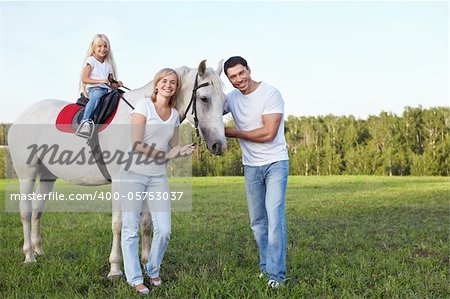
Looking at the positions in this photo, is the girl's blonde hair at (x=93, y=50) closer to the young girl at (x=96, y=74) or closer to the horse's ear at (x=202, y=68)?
the young girl at (x=96, y=74)

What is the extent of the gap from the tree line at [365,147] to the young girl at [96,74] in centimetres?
3100

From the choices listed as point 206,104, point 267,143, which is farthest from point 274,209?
point 206,104

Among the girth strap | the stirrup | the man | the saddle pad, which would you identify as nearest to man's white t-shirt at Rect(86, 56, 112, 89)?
the saddle pad

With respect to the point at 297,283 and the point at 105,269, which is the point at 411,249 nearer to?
the point at 297,283

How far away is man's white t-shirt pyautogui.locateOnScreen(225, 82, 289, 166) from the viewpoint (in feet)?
15.1

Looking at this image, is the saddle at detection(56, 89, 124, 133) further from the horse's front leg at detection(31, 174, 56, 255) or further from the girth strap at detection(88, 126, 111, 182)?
the horse's front leg at detection(31, 174, 56, 255)

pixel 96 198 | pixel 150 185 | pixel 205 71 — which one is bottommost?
pixel 96 198

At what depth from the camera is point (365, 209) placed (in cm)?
1208

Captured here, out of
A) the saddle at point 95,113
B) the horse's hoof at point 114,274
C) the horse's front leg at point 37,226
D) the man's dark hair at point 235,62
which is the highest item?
the man's dark hair at point 235,62

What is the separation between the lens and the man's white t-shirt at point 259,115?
459 cm

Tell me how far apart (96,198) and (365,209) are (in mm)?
9362

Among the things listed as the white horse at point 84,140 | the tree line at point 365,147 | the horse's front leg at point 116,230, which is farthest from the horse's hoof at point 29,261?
the tree line at point 365,147


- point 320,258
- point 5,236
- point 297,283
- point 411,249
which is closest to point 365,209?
point 411,249

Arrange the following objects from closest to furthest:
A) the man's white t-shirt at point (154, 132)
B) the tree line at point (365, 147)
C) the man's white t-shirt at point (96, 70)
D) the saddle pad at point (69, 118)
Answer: the man's white t-shirt at point (154, 132), the man's white t-shirt at point (96, 70), the saddle pad at point (69, 118), the tree line at point (365, 147)
